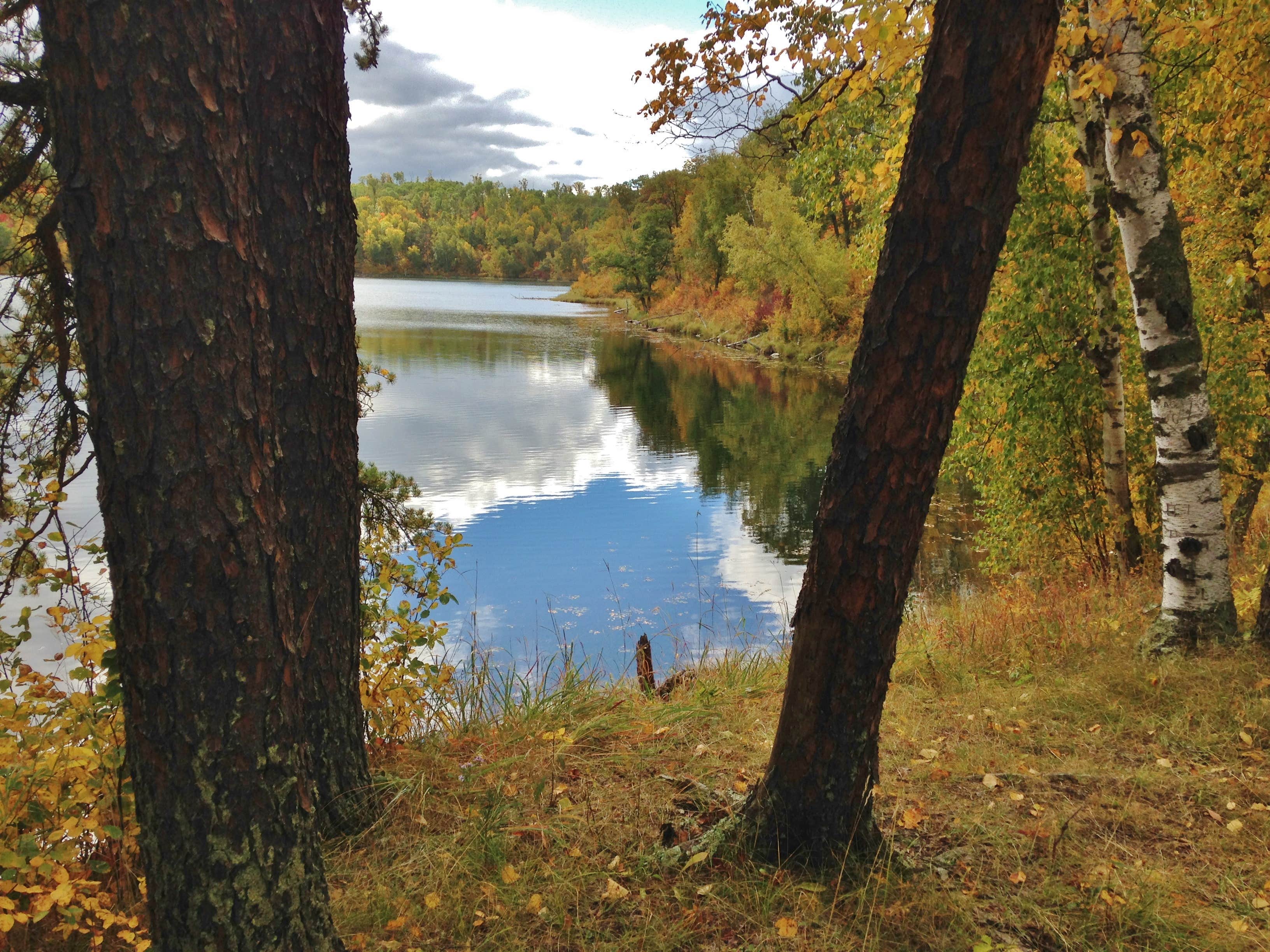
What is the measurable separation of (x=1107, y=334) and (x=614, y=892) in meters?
6.16

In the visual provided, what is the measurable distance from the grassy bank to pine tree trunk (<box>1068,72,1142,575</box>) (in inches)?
120

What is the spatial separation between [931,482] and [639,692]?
9.58 feet

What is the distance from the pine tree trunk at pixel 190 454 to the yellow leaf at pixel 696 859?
1.06 metres

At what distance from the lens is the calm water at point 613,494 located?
30.1 feet

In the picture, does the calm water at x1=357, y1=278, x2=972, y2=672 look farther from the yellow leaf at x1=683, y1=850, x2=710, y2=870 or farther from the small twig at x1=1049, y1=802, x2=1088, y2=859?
the small twig at x1=1049, y1=802, x2=1088, y2=859

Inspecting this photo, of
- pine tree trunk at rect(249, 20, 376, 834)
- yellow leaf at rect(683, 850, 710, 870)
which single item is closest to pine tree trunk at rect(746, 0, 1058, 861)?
yellow leaf at rect(683, 850, 710, 870)

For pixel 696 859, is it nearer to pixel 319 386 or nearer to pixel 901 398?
pixel 901 398

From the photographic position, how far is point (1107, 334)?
6.63 meters

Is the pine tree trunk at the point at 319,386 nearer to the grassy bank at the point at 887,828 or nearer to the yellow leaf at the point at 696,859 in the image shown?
the grassy bank at the point at 887,828

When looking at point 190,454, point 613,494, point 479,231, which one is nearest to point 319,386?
point 190,454

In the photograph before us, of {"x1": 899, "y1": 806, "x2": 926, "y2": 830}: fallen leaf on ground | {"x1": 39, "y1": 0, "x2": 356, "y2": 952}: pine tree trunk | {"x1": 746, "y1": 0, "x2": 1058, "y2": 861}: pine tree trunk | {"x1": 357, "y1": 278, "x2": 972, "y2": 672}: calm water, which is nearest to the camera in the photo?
{"x1": 39, "y1": 0, "x2": 356, "y2": 952}: pine tree trunk

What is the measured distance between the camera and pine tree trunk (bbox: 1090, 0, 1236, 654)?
14.4 feet

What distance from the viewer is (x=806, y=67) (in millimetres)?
4488

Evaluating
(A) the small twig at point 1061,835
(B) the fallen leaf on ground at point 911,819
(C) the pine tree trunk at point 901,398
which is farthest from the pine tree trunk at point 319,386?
(A) the small twig at point 1061,835
